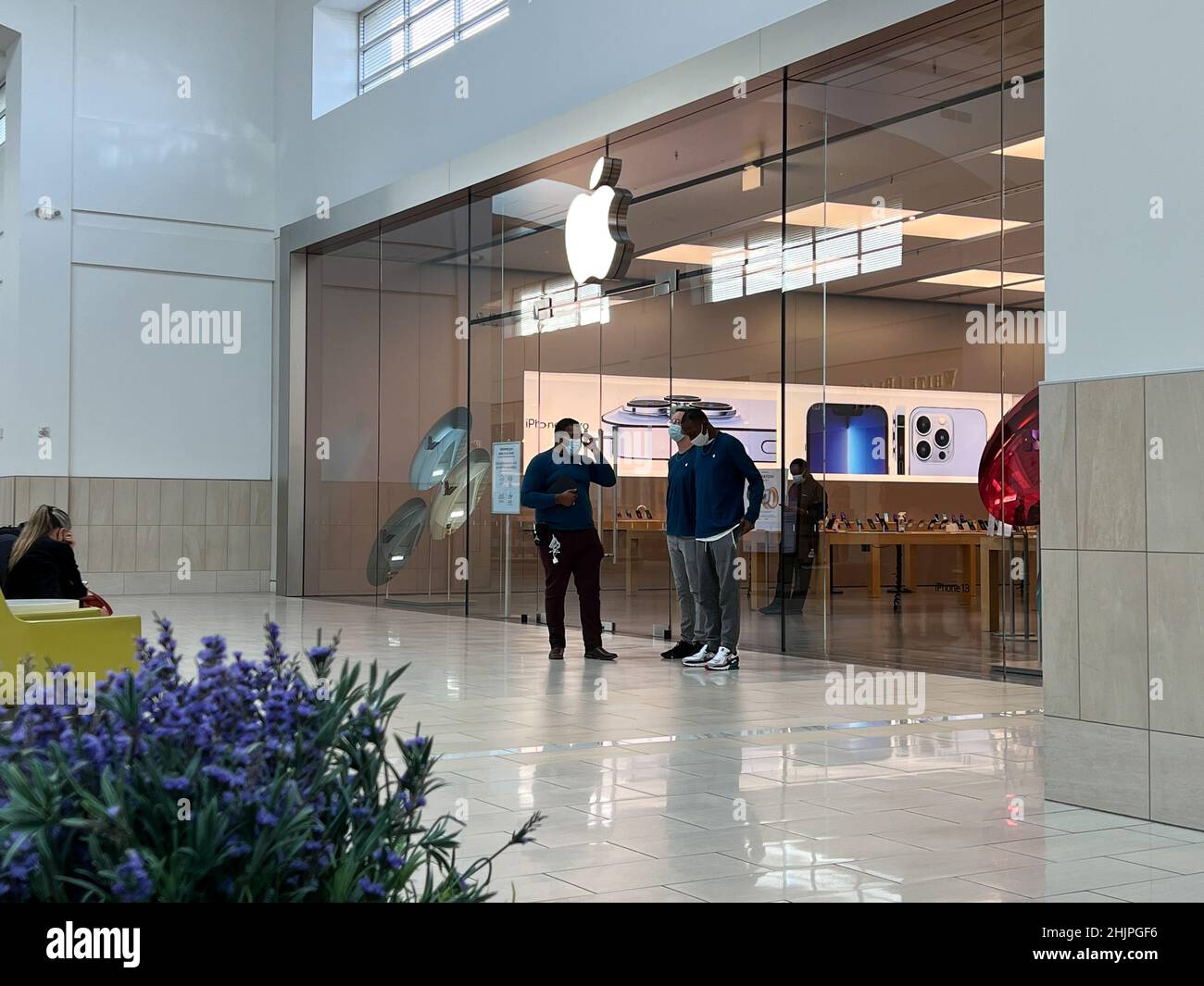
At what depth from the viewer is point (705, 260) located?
1162 centimetres

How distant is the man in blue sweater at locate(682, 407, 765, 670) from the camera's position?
9359 millimetres

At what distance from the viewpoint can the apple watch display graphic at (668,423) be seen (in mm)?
10773

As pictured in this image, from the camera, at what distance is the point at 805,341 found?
10523mm

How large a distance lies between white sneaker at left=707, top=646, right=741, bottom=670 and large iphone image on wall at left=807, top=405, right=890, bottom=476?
1.67m

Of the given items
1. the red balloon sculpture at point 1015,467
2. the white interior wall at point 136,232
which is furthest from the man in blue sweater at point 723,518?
the white interior wall at point 136,232

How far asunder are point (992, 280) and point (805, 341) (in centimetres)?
179

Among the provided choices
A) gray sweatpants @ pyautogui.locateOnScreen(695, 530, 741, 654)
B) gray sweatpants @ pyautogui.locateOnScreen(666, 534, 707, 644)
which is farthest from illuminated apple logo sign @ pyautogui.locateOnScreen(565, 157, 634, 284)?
gray sweatpants @ pyautogui.locateOnScreen(695, 530, 741, 654)

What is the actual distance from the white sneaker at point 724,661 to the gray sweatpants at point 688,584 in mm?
441

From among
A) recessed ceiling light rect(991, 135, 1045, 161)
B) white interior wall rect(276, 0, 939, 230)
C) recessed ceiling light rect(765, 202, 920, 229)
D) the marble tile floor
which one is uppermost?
white interior wall rect(276, 0, 939, 230)

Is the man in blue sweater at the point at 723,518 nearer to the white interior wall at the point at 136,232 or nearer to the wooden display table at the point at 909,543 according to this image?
the wooden display table at the point at 909,543

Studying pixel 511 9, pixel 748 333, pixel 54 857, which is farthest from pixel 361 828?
pixel 511 9

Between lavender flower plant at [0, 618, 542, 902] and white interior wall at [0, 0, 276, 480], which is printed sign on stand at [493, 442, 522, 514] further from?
lavender flower plant at [0, 618, 542, 902]

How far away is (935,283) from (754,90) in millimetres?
2479

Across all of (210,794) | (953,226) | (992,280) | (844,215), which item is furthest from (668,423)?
(210,794)
